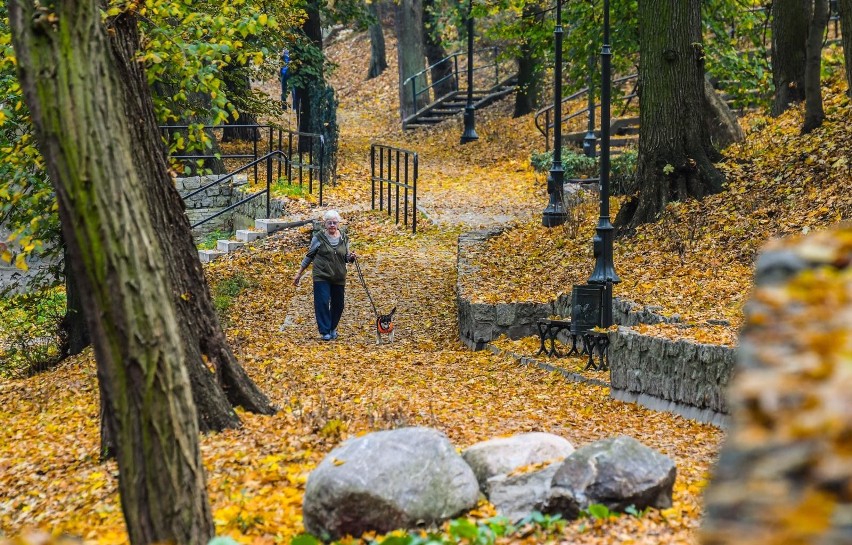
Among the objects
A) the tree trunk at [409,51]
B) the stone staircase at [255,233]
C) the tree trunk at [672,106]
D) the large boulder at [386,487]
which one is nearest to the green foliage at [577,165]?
the stone staircase at [255,233]

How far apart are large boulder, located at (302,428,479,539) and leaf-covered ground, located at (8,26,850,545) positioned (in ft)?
0.76

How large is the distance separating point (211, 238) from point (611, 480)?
1679 centimetres

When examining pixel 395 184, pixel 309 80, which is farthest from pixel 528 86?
pixel 395 184

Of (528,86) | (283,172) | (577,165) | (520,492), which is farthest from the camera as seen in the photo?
(528,86)

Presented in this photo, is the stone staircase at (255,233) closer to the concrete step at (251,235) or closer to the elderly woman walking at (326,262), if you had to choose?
the concrete step at (251,235)

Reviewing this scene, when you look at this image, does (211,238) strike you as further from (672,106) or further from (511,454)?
(511,454)

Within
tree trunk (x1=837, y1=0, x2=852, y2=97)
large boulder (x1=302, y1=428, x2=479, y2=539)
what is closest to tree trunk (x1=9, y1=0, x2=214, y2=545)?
large boulder (x1=302, y1=428, x2=479, y2=539)

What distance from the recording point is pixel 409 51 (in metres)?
33.3

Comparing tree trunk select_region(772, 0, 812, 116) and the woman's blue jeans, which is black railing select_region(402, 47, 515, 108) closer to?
tree trunk select_region(772, 0, 812, 116)

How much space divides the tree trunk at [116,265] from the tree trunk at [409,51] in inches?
1095

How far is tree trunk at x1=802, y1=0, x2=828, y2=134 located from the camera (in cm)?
1565

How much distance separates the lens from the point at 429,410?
8.85 m

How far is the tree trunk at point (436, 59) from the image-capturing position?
33.8m

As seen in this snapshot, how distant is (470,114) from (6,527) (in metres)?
22.6
